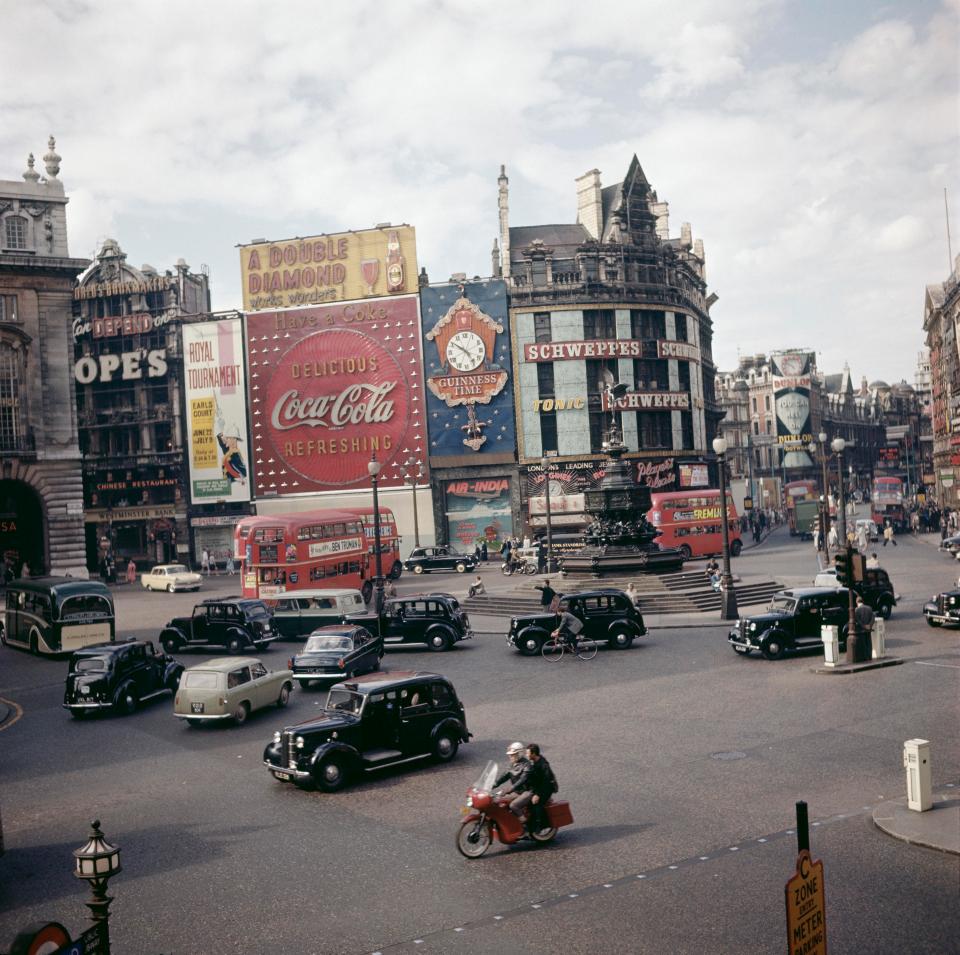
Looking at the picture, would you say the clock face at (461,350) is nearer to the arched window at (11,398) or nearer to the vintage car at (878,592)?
the arched window at (11,398)

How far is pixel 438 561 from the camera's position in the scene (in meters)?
56.8

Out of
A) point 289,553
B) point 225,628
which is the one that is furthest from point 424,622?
point 289,553

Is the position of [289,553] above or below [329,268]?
below

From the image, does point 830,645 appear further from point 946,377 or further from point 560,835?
point 946,377

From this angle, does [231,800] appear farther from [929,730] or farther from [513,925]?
[929,730]

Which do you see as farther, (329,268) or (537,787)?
(329,268)

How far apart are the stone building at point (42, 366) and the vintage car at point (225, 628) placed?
81.9ft

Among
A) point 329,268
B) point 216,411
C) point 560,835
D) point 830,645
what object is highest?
point 329,268

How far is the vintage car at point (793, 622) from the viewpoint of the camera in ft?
80.9

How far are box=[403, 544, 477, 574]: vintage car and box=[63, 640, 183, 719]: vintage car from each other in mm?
33065

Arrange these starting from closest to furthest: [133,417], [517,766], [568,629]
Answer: [517,766] < [568,629] < [133,417]

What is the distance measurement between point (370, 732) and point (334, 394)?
52569 millimetres

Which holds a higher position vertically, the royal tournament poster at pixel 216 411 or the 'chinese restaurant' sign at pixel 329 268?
the 'chinese restaurant' sign at pixel 329 268

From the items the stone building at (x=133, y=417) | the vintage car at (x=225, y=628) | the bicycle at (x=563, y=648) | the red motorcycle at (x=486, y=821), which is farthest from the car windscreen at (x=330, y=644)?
the stone building at (x=133, y=417)
